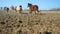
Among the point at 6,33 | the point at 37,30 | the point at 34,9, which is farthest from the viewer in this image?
the point at 34,9

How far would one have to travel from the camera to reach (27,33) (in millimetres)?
8344

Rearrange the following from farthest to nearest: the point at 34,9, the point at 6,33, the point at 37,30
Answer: the point at 34,9, the point at 37,30, the point at 6,33

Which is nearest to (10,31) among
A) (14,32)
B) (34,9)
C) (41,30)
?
(14,32)

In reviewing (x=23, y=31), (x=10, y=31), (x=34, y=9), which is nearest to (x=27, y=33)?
(x=23, y=31)

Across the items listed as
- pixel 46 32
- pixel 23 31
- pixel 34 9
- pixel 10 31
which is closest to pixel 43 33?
pixel 46 32

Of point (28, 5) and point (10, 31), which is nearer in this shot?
point (10, 31)

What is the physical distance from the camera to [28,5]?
23.2m

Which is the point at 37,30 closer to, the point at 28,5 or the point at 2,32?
the point at 2,32

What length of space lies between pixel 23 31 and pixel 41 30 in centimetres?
92

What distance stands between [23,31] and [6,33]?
34.1 inches

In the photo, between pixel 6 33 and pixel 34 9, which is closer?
pixel 6 33

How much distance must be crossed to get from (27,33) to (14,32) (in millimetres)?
638

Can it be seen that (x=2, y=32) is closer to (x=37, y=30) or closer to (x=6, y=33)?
(x=6, y=33)

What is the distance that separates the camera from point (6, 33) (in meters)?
8.23
